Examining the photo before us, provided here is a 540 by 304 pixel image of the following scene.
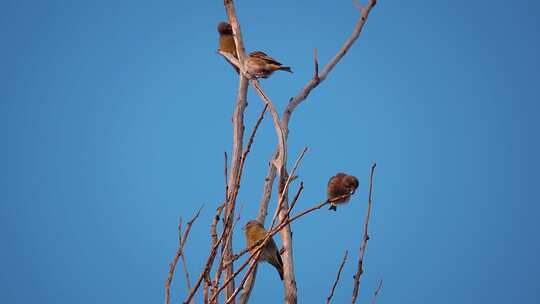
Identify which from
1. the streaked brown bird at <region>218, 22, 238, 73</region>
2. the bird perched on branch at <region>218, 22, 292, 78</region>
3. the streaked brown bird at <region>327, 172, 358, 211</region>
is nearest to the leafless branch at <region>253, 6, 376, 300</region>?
the bird perched on branch at <region>218, 22, 292, 78</region>

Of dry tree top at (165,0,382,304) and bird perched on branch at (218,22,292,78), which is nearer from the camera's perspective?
dry tree top at (165,0,382,304)

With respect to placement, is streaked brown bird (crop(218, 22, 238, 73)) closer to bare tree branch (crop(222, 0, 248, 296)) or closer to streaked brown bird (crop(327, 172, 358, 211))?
streaked brown bird (crop(327, 172, 358, 211))

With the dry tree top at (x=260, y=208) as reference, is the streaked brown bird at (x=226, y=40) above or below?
above

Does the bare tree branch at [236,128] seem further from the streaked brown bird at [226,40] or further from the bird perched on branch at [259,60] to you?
the streaked brown bird at [226,40]

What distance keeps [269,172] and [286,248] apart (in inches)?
20.2

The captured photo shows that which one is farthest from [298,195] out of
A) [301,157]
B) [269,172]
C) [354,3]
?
[354,3]

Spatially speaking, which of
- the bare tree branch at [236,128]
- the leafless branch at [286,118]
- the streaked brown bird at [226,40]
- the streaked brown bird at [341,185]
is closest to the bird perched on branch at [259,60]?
the streaked brown bird at [226,40]

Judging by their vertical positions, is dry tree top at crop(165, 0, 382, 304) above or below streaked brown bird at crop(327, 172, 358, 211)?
below

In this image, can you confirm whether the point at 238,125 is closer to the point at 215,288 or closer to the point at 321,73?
the point at 321,73

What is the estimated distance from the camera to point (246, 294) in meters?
2.71

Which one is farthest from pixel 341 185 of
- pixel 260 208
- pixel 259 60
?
pixel 260 208

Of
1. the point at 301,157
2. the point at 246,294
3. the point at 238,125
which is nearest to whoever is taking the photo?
the point at 301,157

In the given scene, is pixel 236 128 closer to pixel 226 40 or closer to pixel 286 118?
pixel 286 118

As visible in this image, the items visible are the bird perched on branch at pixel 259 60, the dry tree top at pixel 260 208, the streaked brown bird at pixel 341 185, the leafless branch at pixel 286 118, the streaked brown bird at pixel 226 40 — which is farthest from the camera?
the streaked brown bird at pixel 226 40
